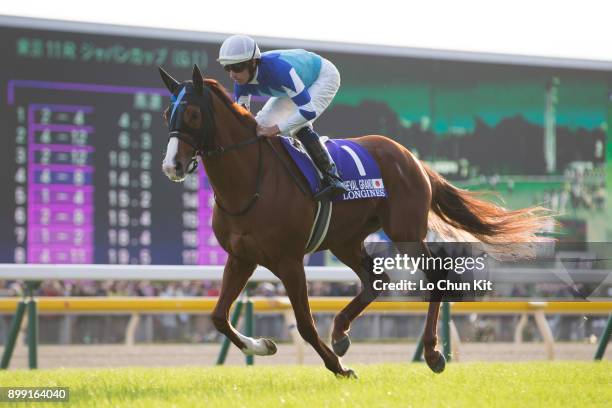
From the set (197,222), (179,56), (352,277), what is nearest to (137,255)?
(197,222)

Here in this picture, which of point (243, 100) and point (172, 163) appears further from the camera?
point (243, 100)

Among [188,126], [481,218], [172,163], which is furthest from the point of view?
[481,218]

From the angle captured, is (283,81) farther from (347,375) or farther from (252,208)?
(347,375)

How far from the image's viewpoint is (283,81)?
4.17 metres

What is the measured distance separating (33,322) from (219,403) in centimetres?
229

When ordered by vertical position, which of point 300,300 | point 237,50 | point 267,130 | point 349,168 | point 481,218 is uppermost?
point 237,50

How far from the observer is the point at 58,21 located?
8031 mm

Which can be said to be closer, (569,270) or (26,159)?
(569,270)

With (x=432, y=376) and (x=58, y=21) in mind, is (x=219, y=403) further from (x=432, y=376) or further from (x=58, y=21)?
(x=58, y=21)

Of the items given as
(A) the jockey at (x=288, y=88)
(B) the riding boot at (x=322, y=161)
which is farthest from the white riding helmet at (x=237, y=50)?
(B) the riding boot at (x=322, y=161)

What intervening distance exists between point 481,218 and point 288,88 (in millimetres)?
1427

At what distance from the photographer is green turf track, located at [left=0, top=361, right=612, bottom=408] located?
132 inches

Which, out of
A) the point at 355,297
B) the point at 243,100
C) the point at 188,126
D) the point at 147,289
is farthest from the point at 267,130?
the point at 147,289

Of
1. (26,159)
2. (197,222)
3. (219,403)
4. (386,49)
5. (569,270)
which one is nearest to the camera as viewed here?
(219,403)
